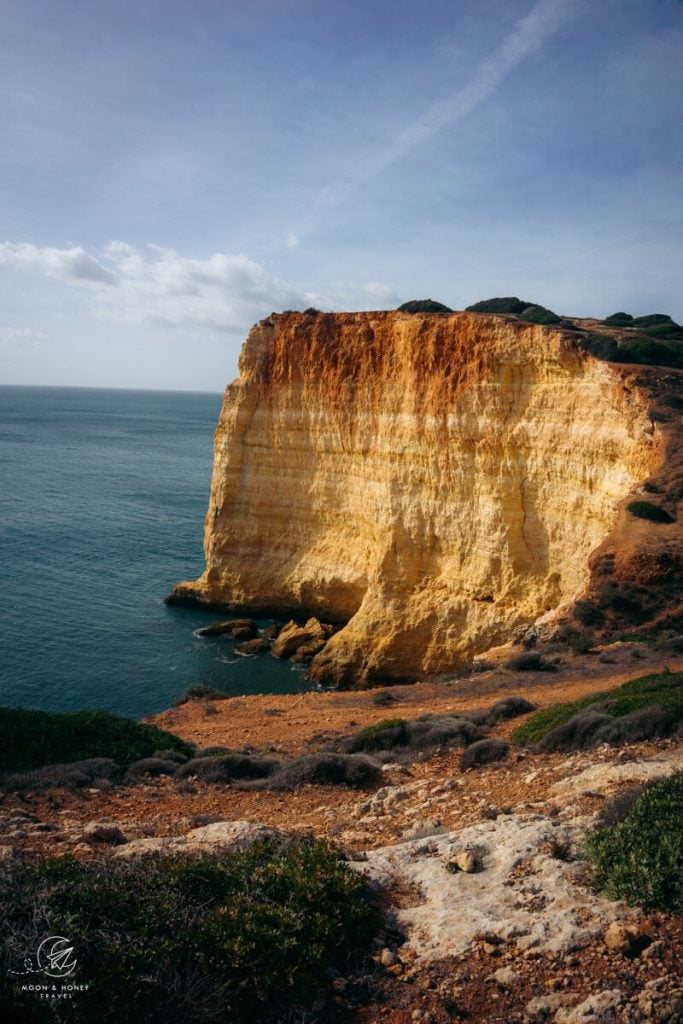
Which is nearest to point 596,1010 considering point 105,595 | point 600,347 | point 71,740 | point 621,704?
point 621,704

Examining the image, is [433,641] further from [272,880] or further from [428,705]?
[272,880]

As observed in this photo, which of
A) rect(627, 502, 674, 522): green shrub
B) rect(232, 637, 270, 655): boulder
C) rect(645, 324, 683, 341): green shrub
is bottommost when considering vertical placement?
rect(232, 637, 270, 655): boulder

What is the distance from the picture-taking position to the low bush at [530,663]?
19.7 m

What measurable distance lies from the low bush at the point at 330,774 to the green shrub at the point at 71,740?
3590 mm

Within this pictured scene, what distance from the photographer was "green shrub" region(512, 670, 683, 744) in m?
11.9

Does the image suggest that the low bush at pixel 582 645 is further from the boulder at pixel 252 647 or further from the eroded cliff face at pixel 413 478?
the boulder at pixel 252 647

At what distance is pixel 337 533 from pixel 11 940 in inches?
1224

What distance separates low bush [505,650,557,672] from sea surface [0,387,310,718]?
12065 mm

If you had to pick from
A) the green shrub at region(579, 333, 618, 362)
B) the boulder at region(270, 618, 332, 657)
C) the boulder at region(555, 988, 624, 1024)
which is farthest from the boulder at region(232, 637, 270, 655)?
the boulder at region(555, 988, 624, 1024)

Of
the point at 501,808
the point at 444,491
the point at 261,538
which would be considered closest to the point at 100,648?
the point at 261,538

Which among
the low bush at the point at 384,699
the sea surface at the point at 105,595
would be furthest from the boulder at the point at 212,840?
the sea surface at the point at 105,595

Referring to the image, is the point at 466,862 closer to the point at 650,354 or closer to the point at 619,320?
the point at 650,354

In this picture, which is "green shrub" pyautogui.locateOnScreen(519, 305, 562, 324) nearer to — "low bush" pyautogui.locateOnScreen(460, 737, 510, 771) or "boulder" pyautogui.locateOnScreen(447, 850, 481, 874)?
"low bush" pyautogui.locateOnScreen(460, 737, 510, 771)

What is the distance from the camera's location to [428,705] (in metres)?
18.8
